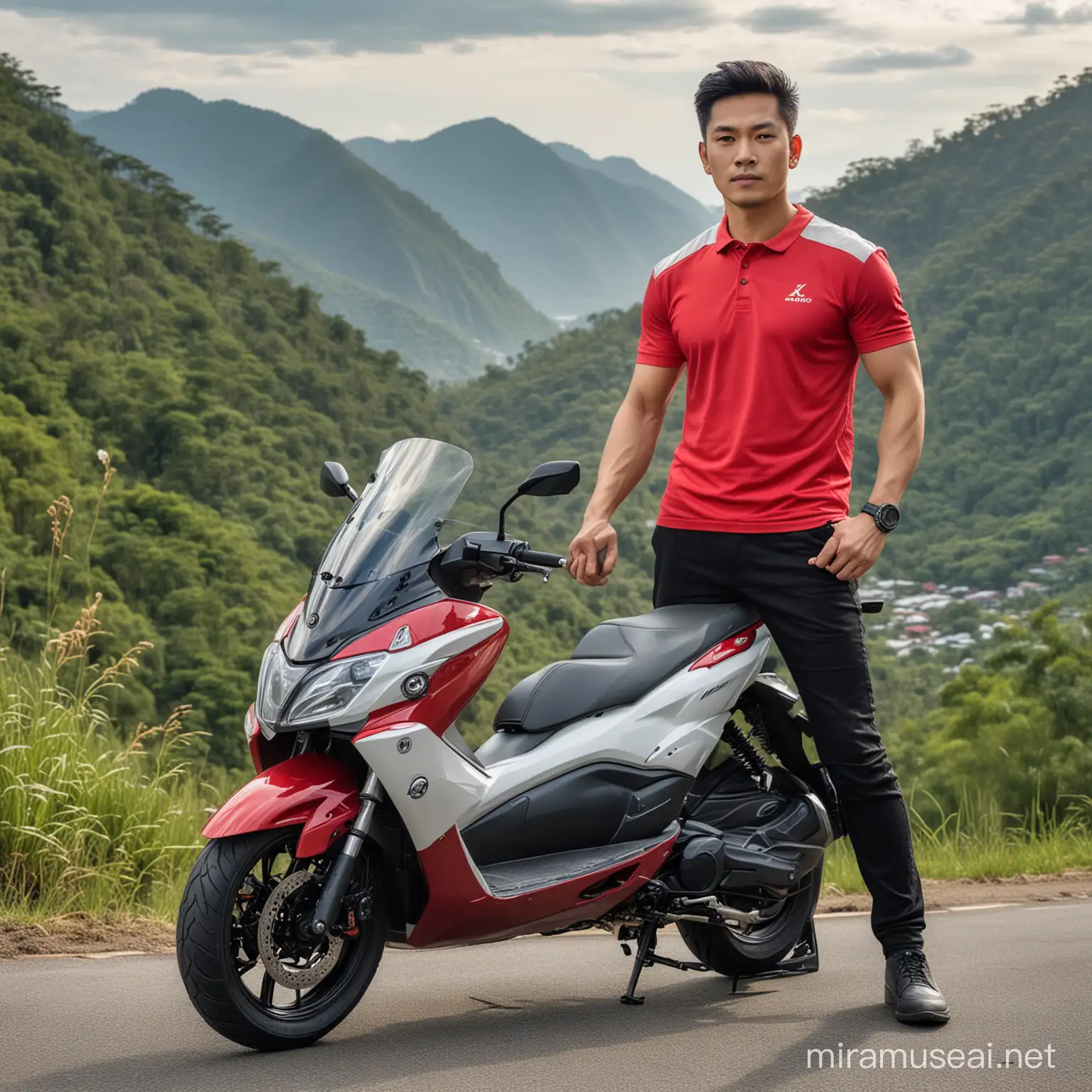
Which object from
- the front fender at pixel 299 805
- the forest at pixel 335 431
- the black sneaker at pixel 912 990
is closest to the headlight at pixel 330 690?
the front fender at pixel 299 805

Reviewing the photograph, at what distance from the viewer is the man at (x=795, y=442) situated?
12.5 feet

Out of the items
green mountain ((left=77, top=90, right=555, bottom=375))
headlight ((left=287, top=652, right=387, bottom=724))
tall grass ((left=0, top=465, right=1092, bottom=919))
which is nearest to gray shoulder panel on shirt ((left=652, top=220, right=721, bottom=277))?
headlight ((left=287, top=652, right=387, bottom=724))

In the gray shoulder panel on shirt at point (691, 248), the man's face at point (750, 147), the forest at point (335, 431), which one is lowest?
the forest at point (335, 431)

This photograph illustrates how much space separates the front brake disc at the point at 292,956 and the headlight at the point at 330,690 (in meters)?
0.34

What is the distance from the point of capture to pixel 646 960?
383 centimetres

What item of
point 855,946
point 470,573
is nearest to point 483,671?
point 470,573

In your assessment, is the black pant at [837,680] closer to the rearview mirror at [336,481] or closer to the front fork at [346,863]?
the rearview mirror at [336,481]

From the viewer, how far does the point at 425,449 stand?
3.85 m

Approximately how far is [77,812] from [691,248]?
2756 mm

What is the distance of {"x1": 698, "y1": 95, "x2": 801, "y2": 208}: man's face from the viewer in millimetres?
3908

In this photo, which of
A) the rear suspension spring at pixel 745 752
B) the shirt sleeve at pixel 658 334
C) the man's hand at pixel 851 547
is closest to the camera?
the man's hand at pixel 851 547

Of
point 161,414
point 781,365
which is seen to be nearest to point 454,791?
point 781,365

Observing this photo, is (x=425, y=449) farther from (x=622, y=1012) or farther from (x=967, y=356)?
(x=967, y=356)

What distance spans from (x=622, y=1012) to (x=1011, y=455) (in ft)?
258
